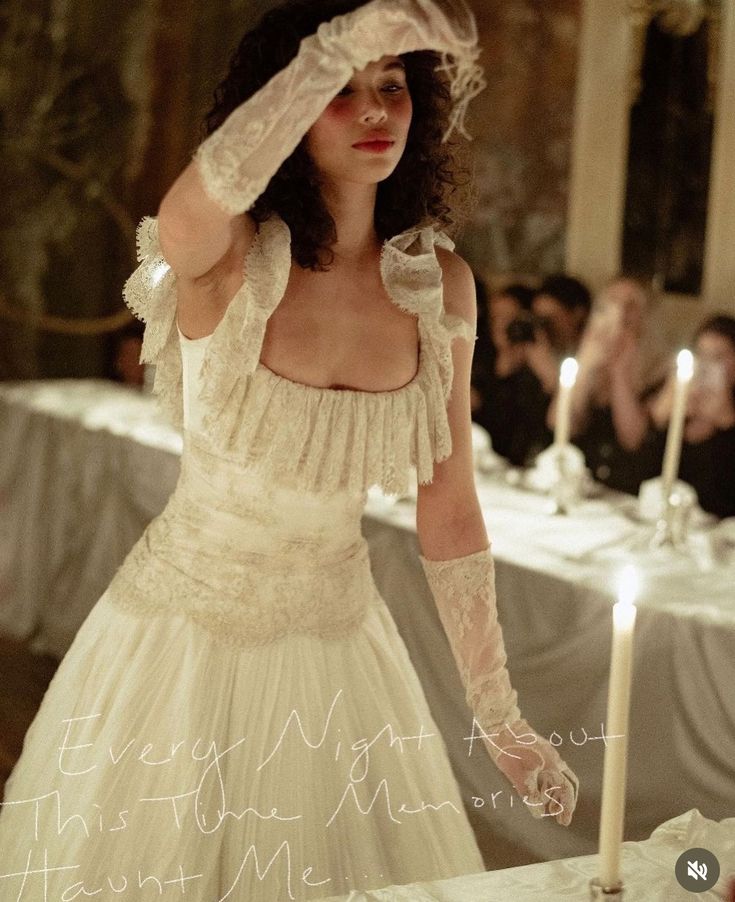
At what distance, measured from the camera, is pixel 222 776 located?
1438 millimetres

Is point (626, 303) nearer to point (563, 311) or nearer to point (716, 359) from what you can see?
point (563, 311)

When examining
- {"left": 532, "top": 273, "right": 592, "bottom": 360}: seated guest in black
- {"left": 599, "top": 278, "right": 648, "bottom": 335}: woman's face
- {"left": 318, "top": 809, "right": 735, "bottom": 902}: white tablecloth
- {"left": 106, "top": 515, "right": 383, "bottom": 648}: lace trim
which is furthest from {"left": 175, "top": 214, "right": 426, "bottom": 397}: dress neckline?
{"left": 532, "top": 273, "right": 592, "bottom": 360}: seated guest in black

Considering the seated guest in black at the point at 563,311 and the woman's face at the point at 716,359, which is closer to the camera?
the woman's face at the point at 716,359

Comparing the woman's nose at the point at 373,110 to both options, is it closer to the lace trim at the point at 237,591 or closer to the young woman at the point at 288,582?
the young woman at the point at 288,582

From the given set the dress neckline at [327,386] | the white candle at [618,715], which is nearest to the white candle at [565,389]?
the dress neckline at [327,386]

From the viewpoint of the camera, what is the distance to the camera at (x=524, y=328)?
3.95 meters

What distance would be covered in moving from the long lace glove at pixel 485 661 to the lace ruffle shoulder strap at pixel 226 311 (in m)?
0.31

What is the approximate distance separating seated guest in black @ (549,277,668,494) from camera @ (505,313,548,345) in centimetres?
16

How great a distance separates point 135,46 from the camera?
4.98 meters

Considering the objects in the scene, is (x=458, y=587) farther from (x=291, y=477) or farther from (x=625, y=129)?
(x=625, y=129)

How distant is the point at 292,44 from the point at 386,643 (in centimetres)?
72

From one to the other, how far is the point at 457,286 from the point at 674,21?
276 centimetres

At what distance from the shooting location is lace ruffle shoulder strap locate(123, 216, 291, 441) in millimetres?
1346

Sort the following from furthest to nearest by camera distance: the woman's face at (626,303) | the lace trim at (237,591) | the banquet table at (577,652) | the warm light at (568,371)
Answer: the woman's face at (626,303), the warm light at (568,371), the banquet table at (577,652), the lace trim at (237,591)
